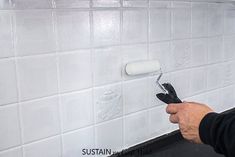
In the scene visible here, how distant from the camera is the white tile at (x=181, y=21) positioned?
984 millimetres

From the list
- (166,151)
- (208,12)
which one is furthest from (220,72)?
(166,151)

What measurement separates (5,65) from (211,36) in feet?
2.56

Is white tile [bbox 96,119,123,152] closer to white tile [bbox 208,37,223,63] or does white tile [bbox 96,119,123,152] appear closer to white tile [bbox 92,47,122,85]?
white tile [bbox 92,47,122,85]

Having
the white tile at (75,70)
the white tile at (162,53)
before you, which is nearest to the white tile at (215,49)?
the white tile at (162,53)

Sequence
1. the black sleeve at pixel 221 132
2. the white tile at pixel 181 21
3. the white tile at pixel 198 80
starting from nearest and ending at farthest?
the black sleeve at pixel 221 132 < the white tile at pixel 181 21 < the white tile at pixel 198 80

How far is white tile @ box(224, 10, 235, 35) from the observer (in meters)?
1.22

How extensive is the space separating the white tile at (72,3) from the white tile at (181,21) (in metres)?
0.34

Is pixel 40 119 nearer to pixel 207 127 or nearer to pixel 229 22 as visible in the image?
pixel 207 127

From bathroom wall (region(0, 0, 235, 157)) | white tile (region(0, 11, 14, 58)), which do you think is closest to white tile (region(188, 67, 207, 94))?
bathroom wall (region(0, 0, 235, 157))

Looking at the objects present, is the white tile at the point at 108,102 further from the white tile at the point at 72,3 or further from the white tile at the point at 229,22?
the white tile at the point at 229,22

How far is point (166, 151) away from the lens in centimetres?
97

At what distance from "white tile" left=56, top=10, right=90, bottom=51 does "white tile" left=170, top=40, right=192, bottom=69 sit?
345 millimetres

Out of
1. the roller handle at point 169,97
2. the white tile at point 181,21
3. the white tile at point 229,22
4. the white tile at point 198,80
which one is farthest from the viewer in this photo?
the white tile at point 229,22

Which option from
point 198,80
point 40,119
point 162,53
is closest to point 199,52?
point 198,80
